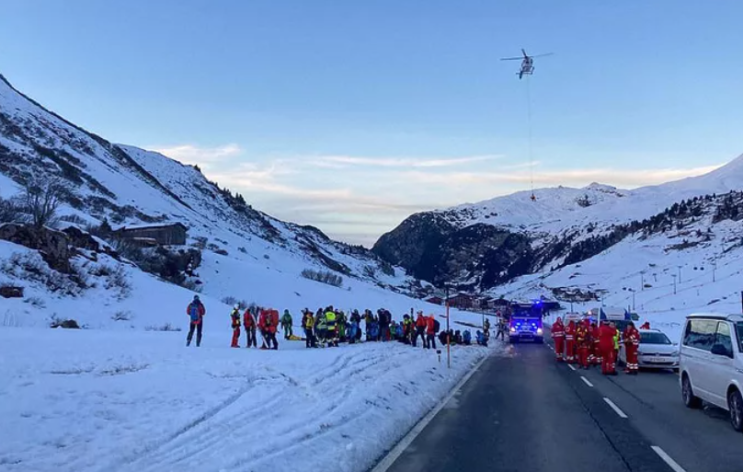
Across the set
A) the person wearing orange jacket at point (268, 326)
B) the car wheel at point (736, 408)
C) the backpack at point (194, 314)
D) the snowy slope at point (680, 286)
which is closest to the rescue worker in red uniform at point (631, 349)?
the car wheel at point (736, 408)

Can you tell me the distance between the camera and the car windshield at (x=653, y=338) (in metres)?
23.1

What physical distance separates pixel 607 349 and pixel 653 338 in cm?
324

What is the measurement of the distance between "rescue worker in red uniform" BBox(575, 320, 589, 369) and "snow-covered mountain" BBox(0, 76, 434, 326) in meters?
17.1

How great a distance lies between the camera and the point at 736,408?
10.9 metres

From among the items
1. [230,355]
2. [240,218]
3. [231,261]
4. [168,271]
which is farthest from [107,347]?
[240,218]

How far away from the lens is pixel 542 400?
15047mm

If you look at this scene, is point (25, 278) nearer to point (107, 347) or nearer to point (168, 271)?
point (107, 347)

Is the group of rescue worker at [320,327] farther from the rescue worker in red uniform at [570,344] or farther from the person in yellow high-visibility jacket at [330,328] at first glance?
the rescue worker in red uniform at [570,344]

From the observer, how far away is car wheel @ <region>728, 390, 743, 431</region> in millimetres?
10742

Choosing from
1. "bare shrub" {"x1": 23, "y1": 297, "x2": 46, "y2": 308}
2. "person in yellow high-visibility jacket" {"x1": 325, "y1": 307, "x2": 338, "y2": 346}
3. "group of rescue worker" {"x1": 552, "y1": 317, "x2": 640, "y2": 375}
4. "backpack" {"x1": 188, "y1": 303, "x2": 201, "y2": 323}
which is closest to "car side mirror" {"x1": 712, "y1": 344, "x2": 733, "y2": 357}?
"group of rescue worker" {"x1": 552, "y1": 317, "x2": 640, "y2": 375}

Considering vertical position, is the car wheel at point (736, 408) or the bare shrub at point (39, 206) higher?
the bare shrub at point (39, 206)

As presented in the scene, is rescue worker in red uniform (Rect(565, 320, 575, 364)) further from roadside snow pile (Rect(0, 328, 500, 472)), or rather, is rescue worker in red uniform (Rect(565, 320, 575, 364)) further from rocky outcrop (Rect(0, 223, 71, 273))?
rocky outcrop (Rect(0, 223, 71, 273))

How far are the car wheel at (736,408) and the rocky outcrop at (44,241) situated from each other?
25512 millimetres

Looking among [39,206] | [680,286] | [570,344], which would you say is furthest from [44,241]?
[680,286]
